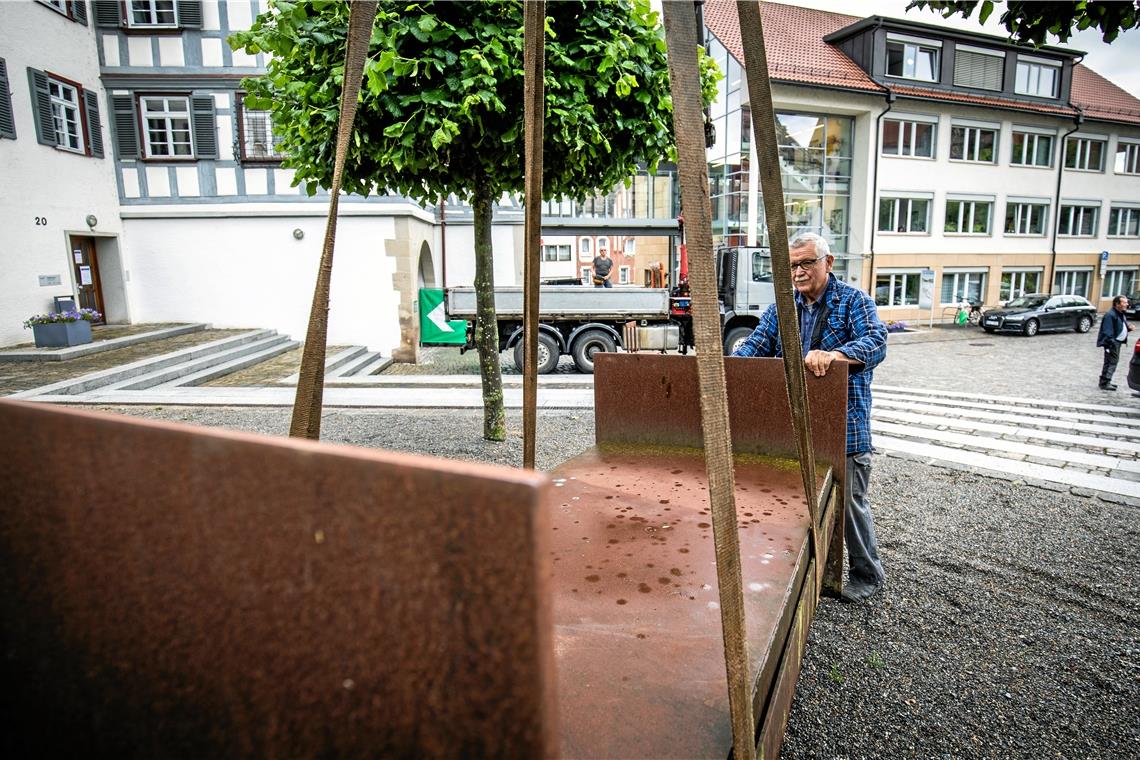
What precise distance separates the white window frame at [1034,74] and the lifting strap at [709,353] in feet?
103

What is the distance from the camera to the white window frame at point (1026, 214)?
82.6 ft

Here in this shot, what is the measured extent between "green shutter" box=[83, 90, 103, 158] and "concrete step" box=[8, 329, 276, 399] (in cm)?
491

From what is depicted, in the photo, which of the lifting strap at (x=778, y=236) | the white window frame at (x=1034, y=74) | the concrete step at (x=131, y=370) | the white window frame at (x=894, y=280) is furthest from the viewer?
the white window frame at (x=1034, y=74)

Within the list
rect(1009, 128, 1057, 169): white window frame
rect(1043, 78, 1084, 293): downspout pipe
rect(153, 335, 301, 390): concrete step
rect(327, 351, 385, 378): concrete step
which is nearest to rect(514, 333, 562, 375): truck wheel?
rect(327, 351, 385, 378): concrete step

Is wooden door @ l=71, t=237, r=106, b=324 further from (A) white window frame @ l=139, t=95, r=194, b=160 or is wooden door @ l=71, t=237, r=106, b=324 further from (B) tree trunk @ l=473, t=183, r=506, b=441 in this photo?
(B) tree trunk @ l=473, t=183, r=506, b=441

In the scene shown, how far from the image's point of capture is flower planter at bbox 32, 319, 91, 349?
35.4 ft

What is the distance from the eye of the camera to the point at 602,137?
14.7ft

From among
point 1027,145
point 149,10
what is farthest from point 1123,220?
point 149,10

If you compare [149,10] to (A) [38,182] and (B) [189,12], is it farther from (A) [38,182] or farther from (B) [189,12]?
(A) [38,182]

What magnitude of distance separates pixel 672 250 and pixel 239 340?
9863 millimetres

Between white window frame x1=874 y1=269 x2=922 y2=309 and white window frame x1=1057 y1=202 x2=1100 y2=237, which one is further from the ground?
white window frame x1=1057 y1=202 x2=1100 y2=237

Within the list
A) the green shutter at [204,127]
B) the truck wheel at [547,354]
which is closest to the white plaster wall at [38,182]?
the green shutter at [204,127]

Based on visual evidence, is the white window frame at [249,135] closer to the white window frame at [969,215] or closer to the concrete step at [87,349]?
the concrete step at [87,349]

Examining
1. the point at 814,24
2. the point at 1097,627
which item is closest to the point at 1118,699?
the point at 1097,627
